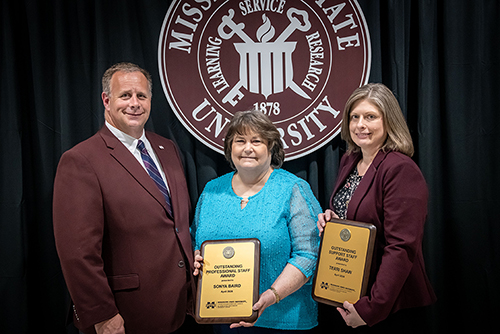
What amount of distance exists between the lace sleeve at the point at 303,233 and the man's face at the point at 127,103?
758mm

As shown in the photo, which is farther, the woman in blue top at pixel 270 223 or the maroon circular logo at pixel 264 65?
the maroon circular logo at pixel 264 65

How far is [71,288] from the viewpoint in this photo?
1436 millimetres

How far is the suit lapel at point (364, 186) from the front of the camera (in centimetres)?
155

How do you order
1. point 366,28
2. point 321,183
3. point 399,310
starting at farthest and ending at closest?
point 321,183 → point 366,28 → point 399,310

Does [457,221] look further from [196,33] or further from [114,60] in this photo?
[114,60]

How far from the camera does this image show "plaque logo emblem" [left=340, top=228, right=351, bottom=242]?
4.98 ft

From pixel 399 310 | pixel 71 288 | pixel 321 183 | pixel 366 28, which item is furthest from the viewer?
pixel 321 183

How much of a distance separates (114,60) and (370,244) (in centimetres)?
165

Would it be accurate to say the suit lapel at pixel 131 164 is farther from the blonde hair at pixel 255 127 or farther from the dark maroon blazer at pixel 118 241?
the blonde hair at pixel 255 127

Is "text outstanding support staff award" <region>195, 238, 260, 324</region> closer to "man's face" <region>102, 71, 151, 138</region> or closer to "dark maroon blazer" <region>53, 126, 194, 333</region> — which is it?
"dark maroon blazer" <region>53, 126, 194, 333</region>

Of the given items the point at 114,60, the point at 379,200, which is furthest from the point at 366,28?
the point at 114,60

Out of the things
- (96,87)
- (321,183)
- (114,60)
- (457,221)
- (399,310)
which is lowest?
(399,310)

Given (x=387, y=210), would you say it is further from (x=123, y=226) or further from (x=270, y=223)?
(x=123, y=226)

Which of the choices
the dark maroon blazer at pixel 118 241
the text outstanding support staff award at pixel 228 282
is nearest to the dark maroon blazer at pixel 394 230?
the text outstanding support staff award at pixel 228 282
